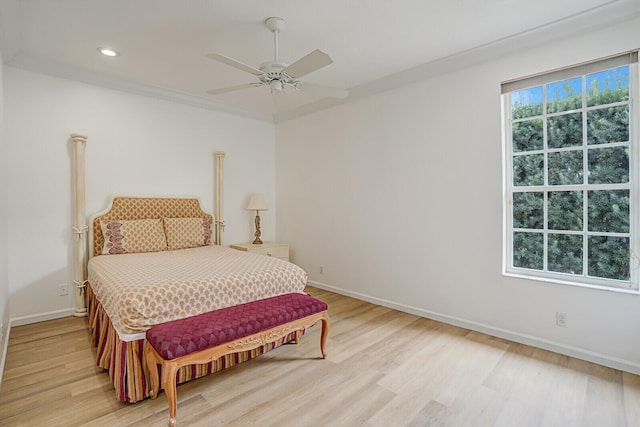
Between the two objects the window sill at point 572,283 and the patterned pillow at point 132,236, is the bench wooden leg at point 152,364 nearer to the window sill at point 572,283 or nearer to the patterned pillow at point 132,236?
the patterned pillow at point 132,236

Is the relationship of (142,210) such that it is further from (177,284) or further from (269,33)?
(269,33)

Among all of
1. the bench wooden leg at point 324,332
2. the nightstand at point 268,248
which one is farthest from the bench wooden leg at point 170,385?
the nightstand at point 268,248

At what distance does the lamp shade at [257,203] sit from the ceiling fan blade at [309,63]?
2.53 meters

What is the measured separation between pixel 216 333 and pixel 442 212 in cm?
245

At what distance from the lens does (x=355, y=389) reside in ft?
7.00

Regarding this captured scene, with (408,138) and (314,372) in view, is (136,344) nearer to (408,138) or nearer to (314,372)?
(314,372)

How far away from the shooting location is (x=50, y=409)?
74.9 inches

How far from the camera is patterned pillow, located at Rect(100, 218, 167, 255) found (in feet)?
11.3

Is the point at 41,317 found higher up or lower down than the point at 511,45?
lower down

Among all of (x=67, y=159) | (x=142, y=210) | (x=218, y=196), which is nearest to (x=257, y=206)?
(x=218, y=196)

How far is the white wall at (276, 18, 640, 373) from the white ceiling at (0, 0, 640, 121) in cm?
21

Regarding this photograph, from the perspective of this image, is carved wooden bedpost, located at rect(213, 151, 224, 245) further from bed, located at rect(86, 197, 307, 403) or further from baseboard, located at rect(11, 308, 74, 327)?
baseboard, located at rect(11, 308, 74, 327)

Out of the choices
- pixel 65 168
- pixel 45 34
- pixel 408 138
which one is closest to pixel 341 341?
pixel 408 138

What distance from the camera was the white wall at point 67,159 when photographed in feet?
10.4
